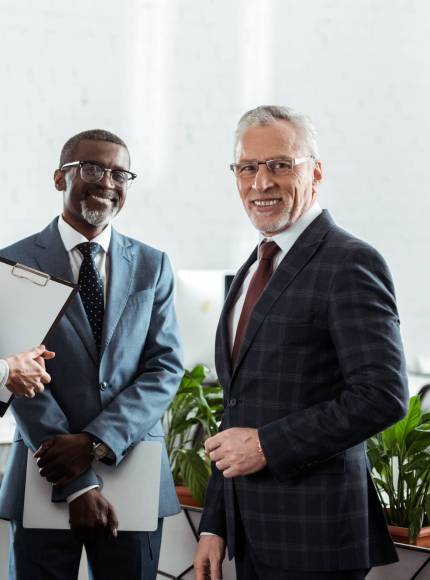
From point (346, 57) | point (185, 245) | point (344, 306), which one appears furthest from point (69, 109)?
point (344, 306)

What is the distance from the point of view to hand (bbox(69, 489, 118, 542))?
77.0 inches

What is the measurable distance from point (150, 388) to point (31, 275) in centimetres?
42

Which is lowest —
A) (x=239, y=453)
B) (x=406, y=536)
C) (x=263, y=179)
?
(x=406, y=536)

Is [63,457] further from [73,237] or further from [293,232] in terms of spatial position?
[293,232]

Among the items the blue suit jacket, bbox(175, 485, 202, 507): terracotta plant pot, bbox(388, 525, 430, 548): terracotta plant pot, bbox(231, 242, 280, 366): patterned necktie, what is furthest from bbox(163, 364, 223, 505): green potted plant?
bbox(231, 242, 280, 366): patterned necktie

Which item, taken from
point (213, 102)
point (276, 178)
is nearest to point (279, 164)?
point (276, 178)

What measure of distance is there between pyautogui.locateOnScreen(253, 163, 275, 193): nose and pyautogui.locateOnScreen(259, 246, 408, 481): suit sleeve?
26 centimetres

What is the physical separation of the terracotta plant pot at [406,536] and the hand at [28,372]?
1072mm

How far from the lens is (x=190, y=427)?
9.71 ft

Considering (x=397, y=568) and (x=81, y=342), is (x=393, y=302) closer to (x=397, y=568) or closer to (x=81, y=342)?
(x=81, y=342)

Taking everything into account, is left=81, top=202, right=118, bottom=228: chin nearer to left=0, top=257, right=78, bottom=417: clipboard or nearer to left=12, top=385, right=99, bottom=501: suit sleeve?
left=0, top=257, right=78, bottom=417: clipboard

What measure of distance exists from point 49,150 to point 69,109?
0.23 meters

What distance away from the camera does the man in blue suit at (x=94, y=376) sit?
1973mm

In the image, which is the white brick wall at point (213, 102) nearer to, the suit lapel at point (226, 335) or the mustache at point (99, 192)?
the mustache at point (99, 192)
